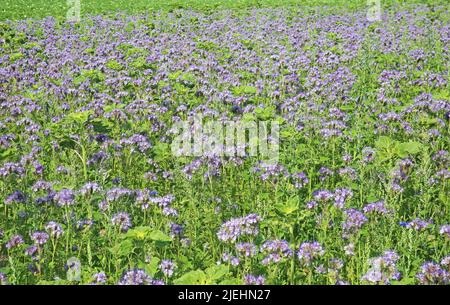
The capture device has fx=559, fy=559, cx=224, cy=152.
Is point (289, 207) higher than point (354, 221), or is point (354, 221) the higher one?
point (289, 207)

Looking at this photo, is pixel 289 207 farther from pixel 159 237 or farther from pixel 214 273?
pixel 159 237

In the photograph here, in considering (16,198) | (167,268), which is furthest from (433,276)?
(16,198)

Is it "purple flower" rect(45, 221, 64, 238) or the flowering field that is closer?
the flowering field

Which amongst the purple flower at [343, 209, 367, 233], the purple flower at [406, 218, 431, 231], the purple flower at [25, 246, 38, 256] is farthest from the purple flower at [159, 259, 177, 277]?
the purple flower at [406, 218, 431, 231]

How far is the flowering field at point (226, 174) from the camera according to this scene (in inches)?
156

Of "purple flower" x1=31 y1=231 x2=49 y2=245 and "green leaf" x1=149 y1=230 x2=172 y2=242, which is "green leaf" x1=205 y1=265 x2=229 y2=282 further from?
"purple flower" x1=31 y1=231 x2=49 y2=245

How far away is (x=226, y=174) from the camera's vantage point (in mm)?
5789

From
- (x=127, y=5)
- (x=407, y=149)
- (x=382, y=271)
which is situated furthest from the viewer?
(x=127, y=5)

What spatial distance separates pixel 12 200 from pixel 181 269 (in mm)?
1619

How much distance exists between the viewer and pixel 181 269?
4.11 meters

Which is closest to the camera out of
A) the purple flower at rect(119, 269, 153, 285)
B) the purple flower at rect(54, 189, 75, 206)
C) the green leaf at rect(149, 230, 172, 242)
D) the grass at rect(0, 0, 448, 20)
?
the purple flower at rect(119, 269, 153, 285)

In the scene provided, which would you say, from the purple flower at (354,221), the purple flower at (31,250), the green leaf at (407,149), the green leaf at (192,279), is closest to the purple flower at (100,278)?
the green leaf at (192,279)

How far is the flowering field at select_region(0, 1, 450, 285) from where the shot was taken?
3953 millimetres

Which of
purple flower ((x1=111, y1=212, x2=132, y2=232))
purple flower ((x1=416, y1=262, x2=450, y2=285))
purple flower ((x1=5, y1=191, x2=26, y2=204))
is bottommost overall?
purple flower ((x1=416, y1=262, x2=450, y2=285))
